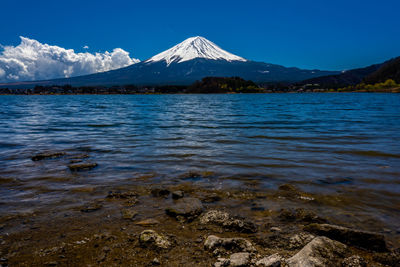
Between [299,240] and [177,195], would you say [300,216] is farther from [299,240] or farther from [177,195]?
[177,195]

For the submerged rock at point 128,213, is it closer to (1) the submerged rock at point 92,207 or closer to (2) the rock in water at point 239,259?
(1) the submerged rock at point 92,207

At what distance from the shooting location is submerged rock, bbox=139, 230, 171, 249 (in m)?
4.19

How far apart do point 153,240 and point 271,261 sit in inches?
75.6

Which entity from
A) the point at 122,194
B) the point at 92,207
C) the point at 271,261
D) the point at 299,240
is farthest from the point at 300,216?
the point at 92,207

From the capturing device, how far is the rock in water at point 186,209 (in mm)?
5285

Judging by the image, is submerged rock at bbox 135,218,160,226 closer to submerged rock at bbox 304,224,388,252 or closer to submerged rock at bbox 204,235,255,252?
submerged rock at bbox 204,235,255,252

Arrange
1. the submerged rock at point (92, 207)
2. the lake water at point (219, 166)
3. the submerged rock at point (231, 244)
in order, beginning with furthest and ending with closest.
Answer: the lake water at point (219, 166)
the submerged rock at point (92, 207)
the submerged rock at point (231, 244)

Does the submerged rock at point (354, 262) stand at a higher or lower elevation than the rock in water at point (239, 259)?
lower

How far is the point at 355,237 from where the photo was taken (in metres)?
4.25

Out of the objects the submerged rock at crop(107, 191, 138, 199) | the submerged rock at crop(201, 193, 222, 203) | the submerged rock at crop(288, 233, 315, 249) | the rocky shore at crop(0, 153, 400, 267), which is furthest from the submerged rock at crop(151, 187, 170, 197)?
the submerged rock at crop(288, 233, 315, 249)

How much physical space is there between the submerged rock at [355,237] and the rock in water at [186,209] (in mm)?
2302

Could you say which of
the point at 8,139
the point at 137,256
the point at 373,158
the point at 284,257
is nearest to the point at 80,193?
the point at 137,256

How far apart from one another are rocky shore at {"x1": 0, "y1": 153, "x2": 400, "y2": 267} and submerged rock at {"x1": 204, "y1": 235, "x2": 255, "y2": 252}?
0.01 m

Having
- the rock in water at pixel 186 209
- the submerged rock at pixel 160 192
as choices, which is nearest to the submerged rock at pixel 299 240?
the rock in water at pixel 186 209
